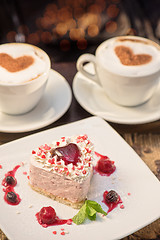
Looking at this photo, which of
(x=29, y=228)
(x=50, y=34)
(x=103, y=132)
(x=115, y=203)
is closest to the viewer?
(x=29, y=228)

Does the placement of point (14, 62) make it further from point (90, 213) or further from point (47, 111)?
point (90, 213)

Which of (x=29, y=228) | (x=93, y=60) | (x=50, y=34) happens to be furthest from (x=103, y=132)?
(x=50, y=34)

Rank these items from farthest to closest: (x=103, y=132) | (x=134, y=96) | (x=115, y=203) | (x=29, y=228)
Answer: (x=134, y=96), (x=103, y=132), (x=115, y=203), (x=29, y=228)

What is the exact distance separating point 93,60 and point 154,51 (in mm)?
418

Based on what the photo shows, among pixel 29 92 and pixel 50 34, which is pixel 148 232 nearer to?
pixel 29 92

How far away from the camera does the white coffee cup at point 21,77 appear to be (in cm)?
245

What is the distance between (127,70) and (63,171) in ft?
2.94

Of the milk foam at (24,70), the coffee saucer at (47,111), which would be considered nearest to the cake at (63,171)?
the coffee saucer at (47,111)

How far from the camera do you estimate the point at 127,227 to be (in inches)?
74.9

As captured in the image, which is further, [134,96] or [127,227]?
[134,96]

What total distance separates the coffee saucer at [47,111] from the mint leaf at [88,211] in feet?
2.34

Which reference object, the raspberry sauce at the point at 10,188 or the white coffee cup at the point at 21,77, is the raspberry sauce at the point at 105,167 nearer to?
the raspberry sauce at the point at 10,188

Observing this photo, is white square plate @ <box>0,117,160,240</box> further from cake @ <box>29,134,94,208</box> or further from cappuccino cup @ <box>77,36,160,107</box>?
cappuccino cup @ <box>77,36,160,107</box>

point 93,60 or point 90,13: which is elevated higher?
point 93,60
